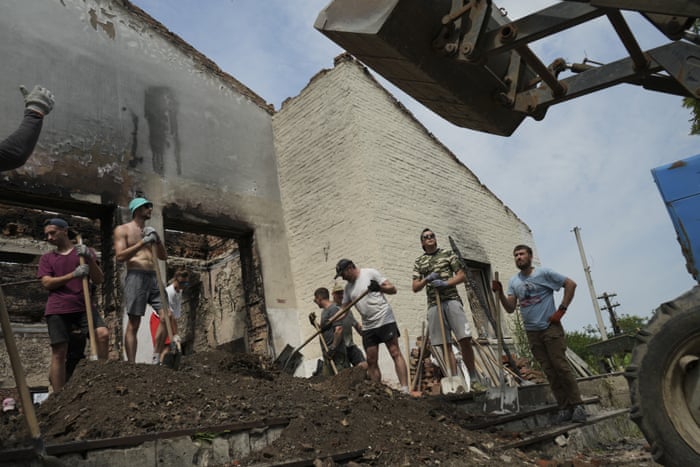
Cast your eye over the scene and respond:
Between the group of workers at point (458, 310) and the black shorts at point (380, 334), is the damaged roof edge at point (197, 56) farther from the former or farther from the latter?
the black shorts at point (380, 334)

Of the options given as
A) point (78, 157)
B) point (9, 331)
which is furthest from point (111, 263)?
point (9, 331)

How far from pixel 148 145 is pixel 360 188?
3.81 metres

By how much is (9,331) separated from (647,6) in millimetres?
3566

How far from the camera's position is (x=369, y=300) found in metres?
6.03

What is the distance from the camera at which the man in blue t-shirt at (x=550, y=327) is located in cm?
517

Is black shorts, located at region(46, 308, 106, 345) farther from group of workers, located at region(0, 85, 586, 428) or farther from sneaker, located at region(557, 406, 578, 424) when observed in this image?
sneaker, located at region(557, 406, 578, 424)

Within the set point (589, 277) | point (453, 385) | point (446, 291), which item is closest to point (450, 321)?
point (446, 291)

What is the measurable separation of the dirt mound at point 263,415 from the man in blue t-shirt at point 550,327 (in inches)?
45.5

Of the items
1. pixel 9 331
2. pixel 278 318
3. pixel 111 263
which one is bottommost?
pixel 9 331

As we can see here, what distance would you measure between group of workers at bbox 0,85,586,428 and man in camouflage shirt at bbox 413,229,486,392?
0.01 metres

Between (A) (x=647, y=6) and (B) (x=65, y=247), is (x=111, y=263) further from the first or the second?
(A) (x=647, y=6)

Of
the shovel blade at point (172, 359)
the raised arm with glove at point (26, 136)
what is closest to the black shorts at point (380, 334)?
the shovel blade at point (172, 359)

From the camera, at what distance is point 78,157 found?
8195mm

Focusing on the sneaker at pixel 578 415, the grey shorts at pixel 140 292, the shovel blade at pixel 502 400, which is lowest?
the sneaker at pixel 578 415
